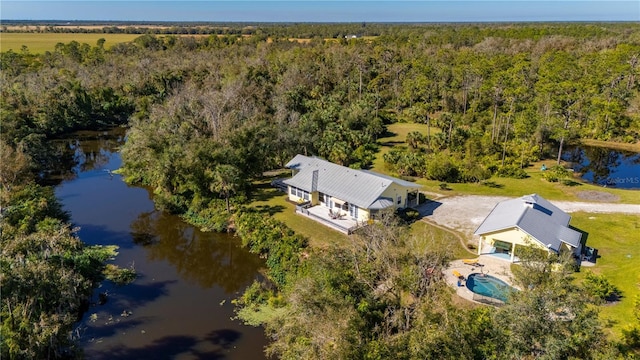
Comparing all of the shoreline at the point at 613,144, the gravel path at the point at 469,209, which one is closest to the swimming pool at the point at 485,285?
the gravel path at the point at 469,209

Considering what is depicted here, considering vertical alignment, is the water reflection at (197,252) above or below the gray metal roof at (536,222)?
below

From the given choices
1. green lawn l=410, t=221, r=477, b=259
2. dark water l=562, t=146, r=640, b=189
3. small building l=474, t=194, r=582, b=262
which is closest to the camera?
small building l=474, t=194, r=582, b=262

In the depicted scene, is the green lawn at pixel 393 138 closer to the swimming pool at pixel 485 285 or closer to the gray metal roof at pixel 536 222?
the gray metal roof at pixel 536 222

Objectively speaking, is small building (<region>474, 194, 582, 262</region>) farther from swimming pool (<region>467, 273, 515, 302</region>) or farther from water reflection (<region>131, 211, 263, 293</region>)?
water reflection (<region>131, 211, 263, 293</region>)

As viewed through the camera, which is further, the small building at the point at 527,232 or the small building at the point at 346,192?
the small building at the point at 346,192

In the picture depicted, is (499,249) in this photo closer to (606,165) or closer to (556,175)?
(556,175)

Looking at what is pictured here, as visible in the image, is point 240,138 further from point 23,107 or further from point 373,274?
point 23,107

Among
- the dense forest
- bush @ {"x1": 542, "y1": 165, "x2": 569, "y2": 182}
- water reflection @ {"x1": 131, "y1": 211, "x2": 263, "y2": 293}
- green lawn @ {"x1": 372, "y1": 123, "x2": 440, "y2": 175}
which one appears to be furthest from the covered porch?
bush @ {"x1": 542, "y1": 165, "x2": 569, "y2": 182}
